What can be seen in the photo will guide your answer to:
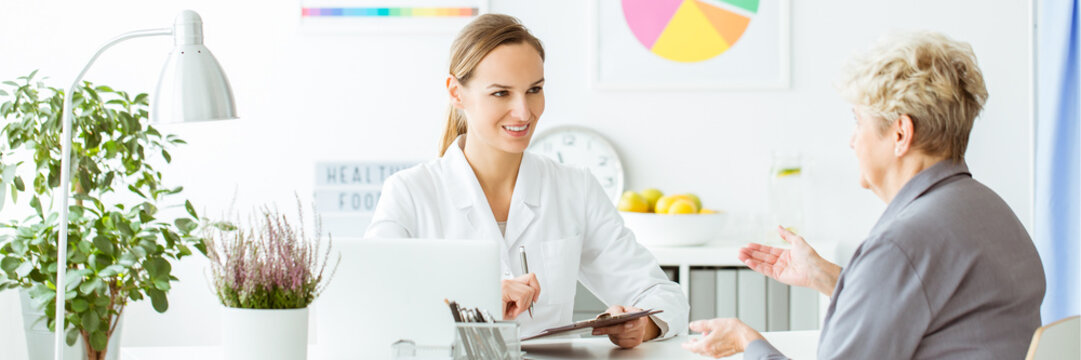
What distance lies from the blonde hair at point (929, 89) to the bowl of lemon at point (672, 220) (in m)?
1.86

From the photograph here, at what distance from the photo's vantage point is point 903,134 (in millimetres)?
1473

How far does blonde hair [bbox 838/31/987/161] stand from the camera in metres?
1.45

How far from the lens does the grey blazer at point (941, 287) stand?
1336 mm

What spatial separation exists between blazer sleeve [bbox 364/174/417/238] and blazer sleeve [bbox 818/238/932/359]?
103 cm

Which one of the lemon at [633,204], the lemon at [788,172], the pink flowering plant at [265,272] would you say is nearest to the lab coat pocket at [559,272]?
the pink flowering plant at [265,272]

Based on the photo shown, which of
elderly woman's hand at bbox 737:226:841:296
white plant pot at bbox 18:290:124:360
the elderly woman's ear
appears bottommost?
white plant pot at bbox 18:290:124:360

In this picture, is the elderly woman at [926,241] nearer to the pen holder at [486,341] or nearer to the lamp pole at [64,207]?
the pen holder at [486,341]

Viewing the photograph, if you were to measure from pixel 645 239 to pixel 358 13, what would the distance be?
4.40 ft

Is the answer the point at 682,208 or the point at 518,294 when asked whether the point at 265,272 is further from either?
Answer: the point at 682,208

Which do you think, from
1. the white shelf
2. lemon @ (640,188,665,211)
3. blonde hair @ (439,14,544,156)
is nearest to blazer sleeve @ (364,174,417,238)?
blonde hair @ (439,14,544,156)

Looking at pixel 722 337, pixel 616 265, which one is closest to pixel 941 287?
pixel 722 337

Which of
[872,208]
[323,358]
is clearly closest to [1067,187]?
[872,208]

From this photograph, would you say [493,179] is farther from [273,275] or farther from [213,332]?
[213,332]

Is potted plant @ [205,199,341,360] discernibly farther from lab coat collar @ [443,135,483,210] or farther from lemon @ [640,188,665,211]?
lemon @ [640,188,665,211]
